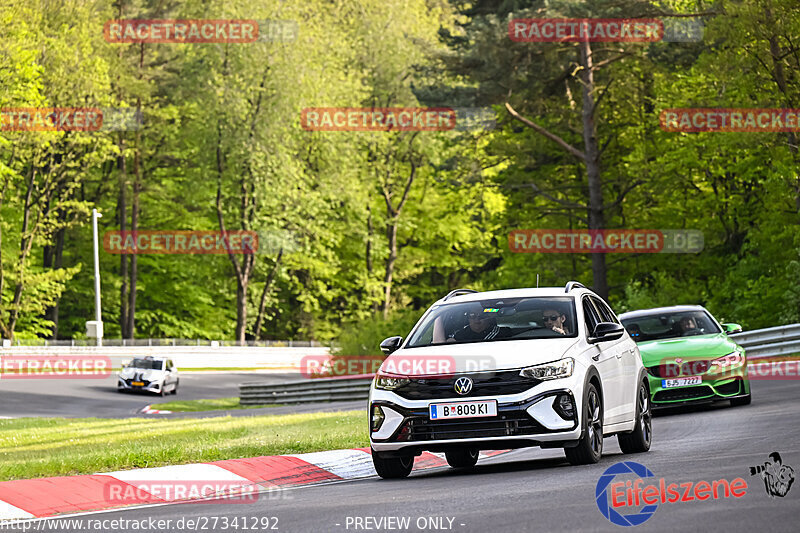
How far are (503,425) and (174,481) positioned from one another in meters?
3.15

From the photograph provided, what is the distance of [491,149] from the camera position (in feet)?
163

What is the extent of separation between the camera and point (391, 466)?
1164 centimetres

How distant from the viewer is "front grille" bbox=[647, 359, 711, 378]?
18.3m

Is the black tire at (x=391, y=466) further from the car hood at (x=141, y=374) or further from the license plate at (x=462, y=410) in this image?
the car hood at (x=141, y=374)

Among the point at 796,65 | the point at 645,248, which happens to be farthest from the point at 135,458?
the point at 645,248

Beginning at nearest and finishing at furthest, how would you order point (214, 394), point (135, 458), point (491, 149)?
point (135, 458) → point (214, 394) → point (491, 149)

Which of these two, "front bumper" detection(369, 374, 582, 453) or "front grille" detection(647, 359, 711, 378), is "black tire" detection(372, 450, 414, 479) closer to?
"front bumper" detection(369, 374, 582, 453)

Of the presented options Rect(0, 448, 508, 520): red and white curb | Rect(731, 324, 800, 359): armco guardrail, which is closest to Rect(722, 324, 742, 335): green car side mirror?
Rect(0, 448, 508, 520): red and white curb

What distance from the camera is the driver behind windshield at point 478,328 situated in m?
12.1

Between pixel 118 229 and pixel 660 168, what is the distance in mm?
33187

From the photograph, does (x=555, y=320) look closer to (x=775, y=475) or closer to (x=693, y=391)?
(x=775, y=475)

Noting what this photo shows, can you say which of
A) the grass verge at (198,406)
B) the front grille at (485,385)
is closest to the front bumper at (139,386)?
the grass verge at (198,406)

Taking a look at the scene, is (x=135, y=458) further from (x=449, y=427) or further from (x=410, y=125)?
(x=410, y=125)

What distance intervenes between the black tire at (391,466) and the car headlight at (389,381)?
627 mm
